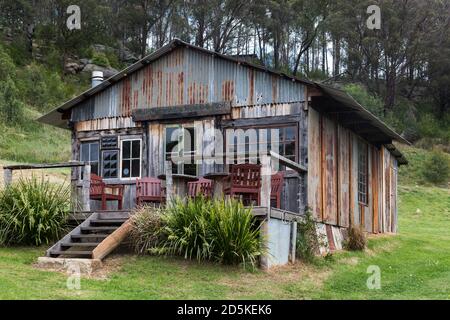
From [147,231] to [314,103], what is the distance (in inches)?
200

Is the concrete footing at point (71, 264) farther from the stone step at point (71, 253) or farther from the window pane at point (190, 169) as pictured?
the window pane at point (190, 169)

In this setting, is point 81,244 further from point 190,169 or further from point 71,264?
point 190,169

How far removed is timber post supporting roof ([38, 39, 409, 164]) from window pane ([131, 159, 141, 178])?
102 centimetres

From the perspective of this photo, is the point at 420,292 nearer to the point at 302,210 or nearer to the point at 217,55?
the point at 302,210

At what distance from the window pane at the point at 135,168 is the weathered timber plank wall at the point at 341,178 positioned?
419cm

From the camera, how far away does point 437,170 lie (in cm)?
3712

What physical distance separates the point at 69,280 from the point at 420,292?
5.43m

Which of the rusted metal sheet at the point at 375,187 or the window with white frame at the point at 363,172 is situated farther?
the rusted metal sheet at the point at 375,187

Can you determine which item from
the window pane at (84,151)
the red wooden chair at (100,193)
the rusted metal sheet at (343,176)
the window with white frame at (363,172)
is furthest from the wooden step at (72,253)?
the window with white frame at (363,172)

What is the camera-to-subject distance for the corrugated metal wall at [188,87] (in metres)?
14.4

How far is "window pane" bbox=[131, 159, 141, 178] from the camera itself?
615 inches

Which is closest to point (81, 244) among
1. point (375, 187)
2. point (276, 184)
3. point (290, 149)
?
point (276, 184)

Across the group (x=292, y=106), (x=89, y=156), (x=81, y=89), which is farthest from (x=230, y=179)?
(x=81, y=89)

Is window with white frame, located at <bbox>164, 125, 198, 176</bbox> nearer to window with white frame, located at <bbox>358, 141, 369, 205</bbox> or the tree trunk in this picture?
window with white frame, located at <bbox>358, 141, 369, 205</bbox>
